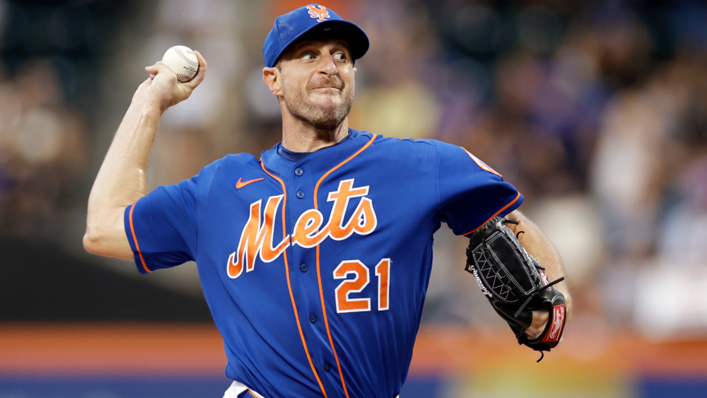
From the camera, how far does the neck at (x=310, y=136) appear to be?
3021mm

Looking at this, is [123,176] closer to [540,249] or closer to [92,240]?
[92,240]

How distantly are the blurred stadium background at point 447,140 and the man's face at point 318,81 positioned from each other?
3164 millimetres

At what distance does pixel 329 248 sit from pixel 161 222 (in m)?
0.70

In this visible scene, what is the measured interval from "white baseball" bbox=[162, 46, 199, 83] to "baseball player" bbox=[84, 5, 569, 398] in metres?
0.15

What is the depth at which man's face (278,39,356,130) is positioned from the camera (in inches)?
116

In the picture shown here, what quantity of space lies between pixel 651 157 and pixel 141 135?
558cm

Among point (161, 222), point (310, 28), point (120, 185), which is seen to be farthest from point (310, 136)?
point (120, 185)

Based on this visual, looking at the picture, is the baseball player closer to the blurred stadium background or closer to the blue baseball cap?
the blue baseball cap

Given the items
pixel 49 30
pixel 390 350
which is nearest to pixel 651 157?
pixel 390 350

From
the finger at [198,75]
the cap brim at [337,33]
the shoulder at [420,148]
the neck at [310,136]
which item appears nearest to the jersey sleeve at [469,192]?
the shoulder at [420,148]

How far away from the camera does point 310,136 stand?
119 inches

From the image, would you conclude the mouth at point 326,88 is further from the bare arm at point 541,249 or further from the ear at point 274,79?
the bare arm at point 541,249

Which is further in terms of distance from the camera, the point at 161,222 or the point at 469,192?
the point at 161,222

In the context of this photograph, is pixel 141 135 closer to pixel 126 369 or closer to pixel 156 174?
pixel 126 369
